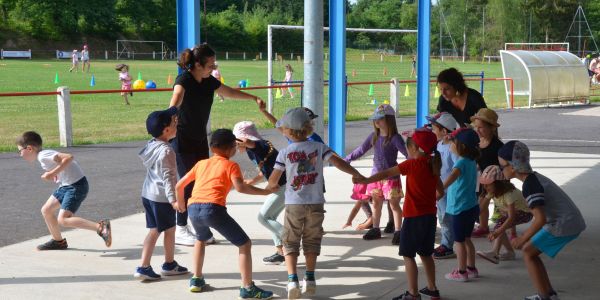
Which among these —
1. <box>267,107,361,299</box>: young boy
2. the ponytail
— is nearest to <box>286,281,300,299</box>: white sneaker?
<box>267,107,361,299</box>: young boy

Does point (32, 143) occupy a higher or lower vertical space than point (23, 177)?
higher

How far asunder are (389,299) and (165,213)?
181 centimetres

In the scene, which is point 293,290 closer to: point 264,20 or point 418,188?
point 418,188

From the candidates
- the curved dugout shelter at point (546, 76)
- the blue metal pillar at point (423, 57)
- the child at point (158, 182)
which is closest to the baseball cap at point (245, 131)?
the child at point (158, 182)

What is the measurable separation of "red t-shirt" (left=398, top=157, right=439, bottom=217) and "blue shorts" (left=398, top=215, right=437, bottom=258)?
0.05m

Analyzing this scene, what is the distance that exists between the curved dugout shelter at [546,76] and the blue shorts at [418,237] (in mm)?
23338

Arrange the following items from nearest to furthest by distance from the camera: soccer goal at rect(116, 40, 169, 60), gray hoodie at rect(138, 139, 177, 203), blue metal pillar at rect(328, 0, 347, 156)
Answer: gray hoodie at rect(138, 139, 177, 203) < blue metal pillar at rect(328, 0, 347, 156) < soccer goal at rect(116, 40, 169, 60)

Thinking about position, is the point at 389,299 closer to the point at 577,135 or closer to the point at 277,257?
the point at 277,257

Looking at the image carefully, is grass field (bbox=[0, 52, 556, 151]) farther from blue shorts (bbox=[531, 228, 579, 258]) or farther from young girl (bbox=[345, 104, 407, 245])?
blue shorts (bbox=[531, 228, 579, 258])

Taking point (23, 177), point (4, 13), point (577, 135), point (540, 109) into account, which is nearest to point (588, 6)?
point (4, 13)

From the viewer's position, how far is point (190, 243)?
23.9 feet

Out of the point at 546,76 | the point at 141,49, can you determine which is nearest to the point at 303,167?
the point at 546,76

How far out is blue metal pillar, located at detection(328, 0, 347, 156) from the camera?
12.3m

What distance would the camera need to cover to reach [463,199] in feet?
19.8
